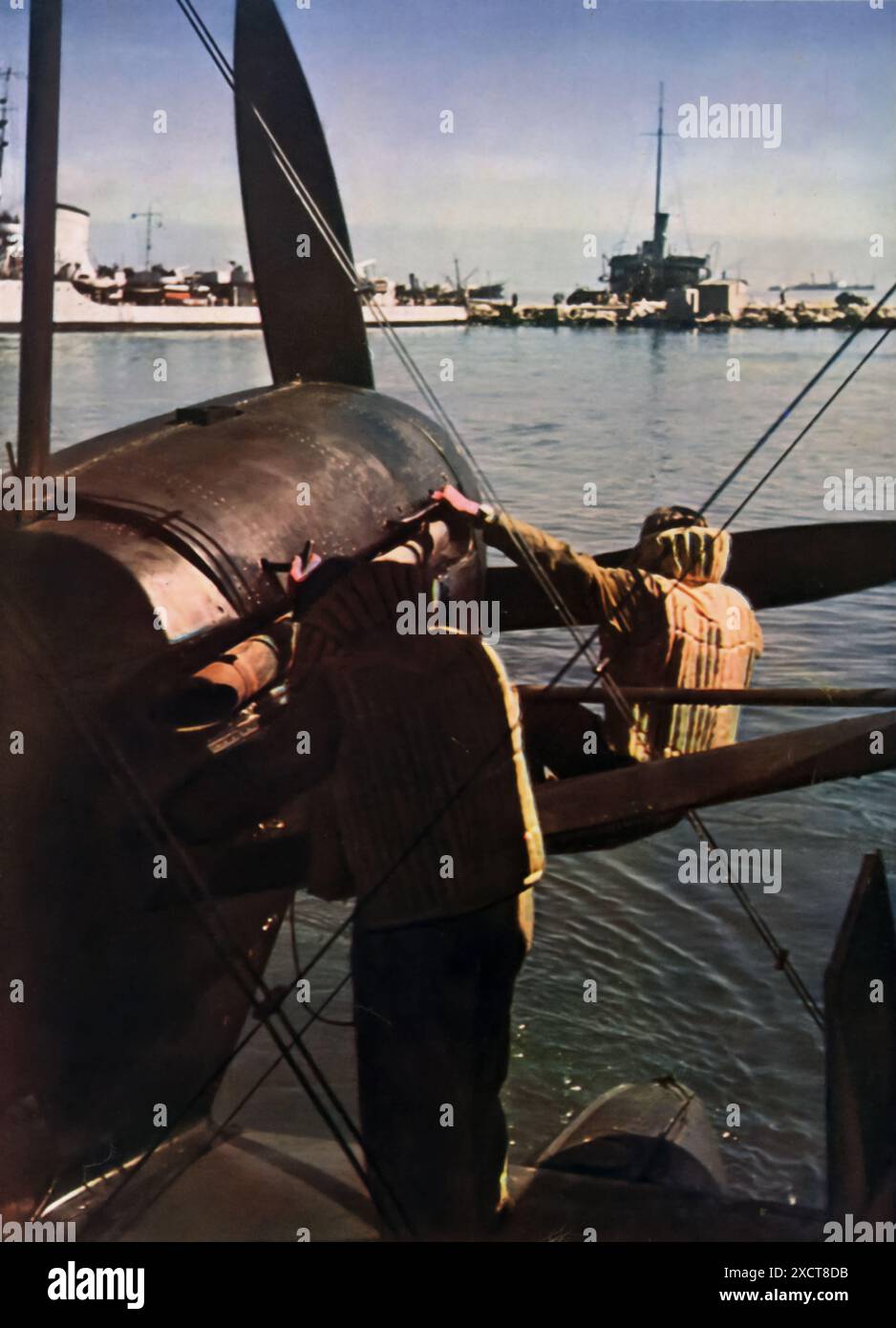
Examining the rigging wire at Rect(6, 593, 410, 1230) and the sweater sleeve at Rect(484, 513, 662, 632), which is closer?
the rigging wire at Rect(6, 593, 410, 1230)

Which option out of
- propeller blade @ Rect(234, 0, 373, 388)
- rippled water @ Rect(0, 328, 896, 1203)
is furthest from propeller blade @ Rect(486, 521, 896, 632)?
rippled water @ Rect(0, 328, 896, 1203)

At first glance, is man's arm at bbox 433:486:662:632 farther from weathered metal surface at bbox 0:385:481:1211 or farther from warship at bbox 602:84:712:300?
warship at bbox 602:84:712:300

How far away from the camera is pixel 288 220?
7.12 meters

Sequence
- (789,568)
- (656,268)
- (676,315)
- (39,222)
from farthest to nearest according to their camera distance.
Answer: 1. (676,315)
2. (656,268)
3. (789,568)
4. (39,222)

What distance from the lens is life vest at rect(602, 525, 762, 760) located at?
635cm

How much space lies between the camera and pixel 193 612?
16.1ft

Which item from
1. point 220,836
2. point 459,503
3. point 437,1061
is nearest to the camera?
point 220,836

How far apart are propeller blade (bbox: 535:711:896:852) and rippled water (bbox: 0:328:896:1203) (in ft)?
9.19

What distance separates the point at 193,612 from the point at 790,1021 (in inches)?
241

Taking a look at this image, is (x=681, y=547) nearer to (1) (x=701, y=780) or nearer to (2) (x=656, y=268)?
(1) (x=701, y=780)

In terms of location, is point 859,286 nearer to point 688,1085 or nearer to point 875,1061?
point 875,1061

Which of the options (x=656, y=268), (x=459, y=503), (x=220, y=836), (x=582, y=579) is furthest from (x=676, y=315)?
(x=220, y=836)

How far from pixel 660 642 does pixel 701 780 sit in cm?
104
